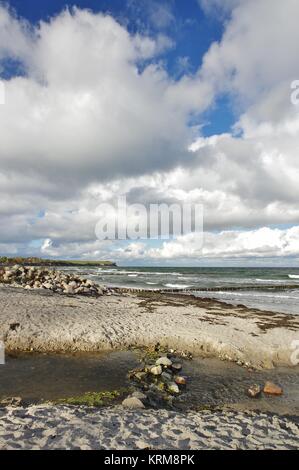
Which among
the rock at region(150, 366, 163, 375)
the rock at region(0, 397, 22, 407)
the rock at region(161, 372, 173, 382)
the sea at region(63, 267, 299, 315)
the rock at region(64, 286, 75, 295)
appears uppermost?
the rock at region(64, 286, 75, 295)

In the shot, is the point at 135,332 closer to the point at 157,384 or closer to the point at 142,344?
the point at 142,344

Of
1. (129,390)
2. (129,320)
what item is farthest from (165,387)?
(129,320)

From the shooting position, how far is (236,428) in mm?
7211

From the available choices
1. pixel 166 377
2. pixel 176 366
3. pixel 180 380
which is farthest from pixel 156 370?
pixel 176 366

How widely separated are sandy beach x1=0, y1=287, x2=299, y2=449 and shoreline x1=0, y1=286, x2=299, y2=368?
4 centimetres

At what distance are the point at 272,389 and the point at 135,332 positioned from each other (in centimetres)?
730

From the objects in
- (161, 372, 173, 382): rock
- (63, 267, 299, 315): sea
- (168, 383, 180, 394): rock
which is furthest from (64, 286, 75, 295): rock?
(168, 383, 180, 394): rock

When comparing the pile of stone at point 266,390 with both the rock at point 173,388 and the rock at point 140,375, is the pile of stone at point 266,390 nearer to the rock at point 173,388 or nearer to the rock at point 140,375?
the rock at point 173,388

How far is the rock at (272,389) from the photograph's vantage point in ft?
33.2

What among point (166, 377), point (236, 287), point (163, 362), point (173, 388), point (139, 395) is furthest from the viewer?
point (236, 287)

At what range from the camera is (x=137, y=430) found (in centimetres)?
666

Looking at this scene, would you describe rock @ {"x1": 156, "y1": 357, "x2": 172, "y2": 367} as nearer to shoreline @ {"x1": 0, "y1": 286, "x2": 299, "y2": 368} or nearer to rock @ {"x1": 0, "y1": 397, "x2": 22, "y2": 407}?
shoreline @ {"x1": 0, "y1": 286, "x2": 299, "y2": 368}

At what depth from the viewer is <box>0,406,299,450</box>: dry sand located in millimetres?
6059
